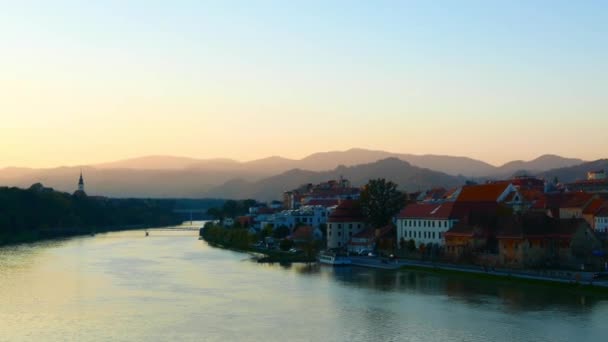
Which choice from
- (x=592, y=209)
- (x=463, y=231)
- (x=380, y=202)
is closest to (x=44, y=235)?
(x=380, y=202)

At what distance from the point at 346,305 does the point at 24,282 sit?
18.9m

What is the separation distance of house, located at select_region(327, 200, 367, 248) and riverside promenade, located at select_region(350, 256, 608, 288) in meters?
8.73

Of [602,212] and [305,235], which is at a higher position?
[602,212]

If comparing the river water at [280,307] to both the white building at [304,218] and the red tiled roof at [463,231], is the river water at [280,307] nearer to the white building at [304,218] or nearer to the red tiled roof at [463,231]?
the red tiled roof at [463,231]

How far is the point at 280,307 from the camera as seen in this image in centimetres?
3416

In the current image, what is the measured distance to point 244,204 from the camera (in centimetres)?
12194

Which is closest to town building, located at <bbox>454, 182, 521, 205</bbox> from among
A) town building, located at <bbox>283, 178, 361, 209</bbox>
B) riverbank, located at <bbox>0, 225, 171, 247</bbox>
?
town building, located at <bbox>283, 178, 361, 209</bbox>

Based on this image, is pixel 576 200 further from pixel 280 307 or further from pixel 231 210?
pixel 231 210

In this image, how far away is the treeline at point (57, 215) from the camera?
9512 centimetres

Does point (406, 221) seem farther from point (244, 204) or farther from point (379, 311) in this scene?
point (244, 204)

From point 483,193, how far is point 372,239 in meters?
9.33

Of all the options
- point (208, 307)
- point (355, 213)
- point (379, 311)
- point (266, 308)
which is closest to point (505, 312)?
point (379, 311)

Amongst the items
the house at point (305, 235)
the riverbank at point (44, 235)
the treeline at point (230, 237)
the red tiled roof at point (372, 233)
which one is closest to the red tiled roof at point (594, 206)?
the red tiled roof at point (372, 233)

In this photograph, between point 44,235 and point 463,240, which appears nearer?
point 463,240
